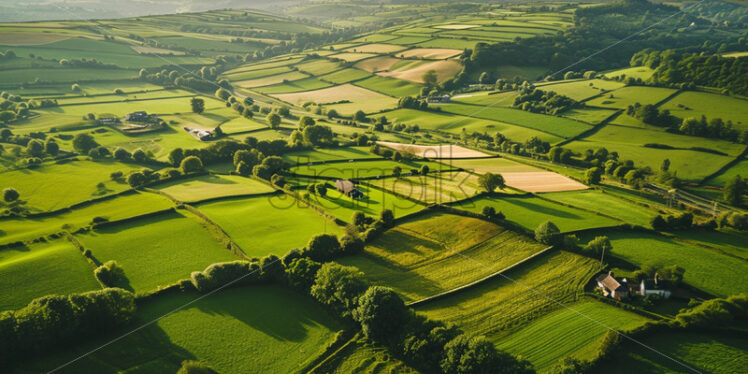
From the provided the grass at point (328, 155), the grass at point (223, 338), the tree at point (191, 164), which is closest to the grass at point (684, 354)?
the grass at point (223, 338)

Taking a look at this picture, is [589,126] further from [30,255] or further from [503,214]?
[30,255]

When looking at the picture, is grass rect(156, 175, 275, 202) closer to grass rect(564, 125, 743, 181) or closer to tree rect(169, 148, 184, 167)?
tree rect(169, 148, 184, 167)

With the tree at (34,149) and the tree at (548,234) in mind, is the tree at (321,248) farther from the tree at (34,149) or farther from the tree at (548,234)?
the tree at (34,149)

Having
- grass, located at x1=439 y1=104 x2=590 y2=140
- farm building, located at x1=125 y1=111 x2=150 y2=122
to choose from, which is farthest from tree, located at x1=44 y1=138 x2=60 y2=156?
grass, located at x1=439 y1=104 x2=590 y2=140

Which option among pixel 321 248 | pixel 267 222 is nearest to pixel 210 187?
pixel 267 222

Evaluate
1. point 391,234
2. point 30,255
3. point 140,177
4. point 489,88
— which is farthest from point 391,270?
point 489,88
